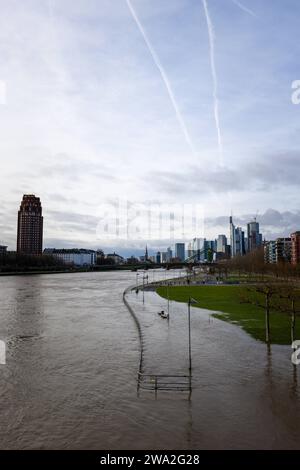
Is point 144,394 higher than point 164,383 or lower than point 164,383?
lower

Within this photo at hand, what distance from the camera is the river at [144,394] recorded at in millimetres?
14531

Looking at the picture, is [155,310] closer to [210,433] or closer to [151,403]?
[151,403]

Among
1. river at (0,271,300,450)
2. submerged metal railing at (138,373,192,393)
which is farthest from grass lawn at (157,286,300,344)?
submerged metal railing at (138,373,192,393)

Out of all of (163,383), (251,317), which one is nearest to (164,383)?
(163,383)

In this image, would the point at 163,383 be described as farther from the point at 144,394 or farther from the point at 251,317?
the point at 251,317

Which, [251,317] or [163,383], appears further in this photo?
[251,317]

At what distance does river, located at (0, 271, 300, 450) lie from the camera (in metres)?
14.5

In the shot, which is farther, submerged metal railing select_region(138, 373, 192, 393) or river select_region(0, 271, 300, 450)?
submerged metal railing select_region(138, 373, 192, 393)

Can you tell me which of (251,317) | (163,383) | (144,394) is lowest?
(144,394)

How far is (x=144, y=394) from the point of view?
61.9 ft

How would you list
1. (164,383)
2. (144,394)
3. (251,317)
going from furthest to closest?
(251,317) < (164,383) < (144,394)

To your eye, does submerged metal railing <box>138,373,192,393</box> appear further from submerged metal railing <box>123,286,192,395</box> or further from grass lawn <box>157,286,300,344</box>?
grass lawn <box>157,286,300,344</box>

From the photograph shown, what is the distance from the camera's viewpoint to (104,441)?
14.3 meters
